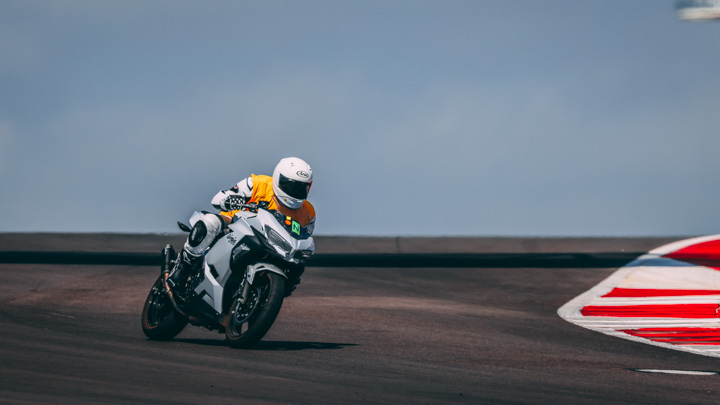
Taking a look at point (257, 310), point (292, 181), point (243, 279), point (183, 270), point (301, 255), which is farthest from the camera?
point (183, 270)

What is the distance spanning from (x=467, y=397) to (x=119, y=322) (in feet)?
19.2

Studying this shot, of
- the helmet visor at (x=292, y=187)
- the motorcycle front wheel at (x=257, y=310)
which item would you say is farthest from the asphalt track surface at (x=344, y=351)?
the helmet visor at (x=292, y=187)

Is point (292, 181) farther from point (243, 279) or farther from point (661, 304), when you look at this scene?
point (661, 304)

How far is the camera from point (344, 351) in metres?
9.03

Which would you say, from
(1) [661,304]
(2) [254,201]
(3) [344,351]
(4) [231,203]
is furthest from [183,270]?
(1) [661,304]

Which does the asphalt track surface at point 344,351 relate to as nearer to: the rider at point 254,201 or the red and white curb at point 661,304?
the red and white curb at point 661,304

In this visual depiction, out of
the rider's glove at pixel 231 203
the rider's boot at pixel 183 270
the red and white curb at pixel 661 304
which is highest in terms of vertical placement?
the rider's glove at pixel 231 203

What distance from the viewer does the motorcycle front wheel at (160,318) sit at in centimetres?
925

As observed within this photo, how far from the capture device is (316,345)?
952 centimetres

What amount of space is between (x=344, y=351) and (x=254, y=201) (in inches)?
62.8

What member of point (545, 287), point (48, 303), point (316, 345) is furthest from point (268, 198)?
point (545, 287)

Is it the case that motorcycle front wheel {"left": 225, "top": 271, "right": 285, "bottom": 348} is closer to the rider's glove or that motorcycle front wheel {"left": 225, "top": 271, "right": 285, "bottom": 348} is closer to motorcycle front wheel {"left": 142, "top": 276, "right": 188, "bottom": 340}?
motorcycle front wheel {"left": 142, "top": 276, "right": 188, "bottom": 340}

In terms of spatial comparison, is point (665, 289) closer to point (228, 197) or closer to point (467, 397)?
point (228, 197)

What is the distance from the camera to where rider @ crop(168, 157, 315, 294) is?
8.98 metres
